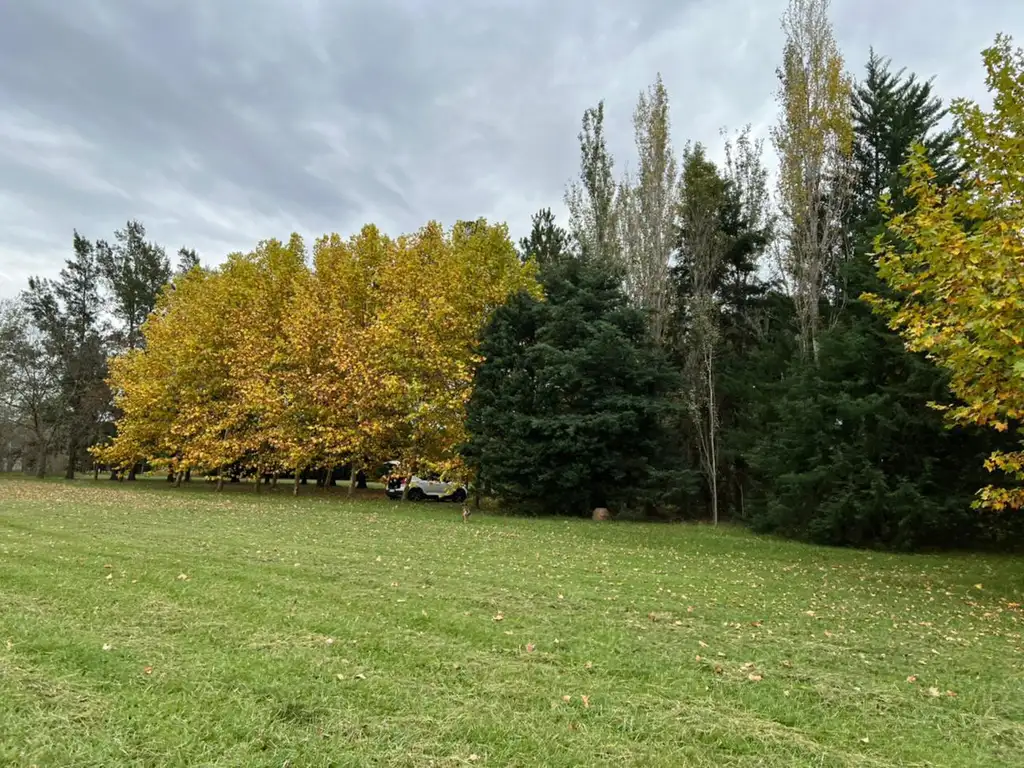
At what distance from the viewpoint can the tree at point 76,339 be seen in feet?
112

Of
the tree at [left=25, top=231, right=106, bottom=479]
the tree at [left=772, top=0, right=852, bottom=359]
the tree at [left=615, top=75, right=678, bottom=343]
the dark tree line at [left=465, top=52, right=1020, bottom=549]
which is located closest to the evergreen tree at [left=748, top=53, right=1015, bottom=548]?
the dark tree line at [left=465, top=52, right=1020, bottom=549]

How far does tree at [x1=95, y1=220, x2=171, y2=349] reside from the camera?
39.4 meters

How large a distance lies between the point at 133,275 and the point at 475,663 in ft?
140

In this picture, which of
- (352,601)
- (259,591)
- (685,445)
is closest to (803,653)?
(352,601)

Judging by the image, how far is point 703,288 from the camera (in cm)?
2341

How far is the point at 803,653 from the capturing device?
5207 millimetres

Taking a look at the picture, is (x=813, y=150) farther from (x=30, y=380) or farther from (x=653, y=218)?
(x=30, y=380)

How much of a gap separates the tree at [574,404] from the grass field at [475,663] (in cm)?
951

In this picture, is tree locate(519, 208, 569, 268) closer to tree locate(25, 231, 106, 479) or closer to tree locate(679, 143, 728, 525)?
tree locate(679, 143, 728, 525)

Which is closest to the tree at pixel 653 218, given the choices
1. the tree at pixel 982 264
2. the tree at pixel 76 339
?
the tree at pixel 982 264

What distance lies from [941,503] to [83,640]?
15.0 meters

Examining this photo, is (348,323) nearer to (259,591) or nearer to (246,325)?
(246,325)

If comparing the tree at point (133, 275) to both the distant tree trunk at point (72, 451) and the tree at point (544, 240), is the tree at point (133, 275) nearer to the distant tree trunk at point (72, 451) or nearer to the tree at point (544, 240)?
the distant tree trunk at point (72, 451)

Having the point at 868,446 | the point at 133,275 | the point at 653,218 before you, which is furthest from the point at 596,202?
the point at 133,275
